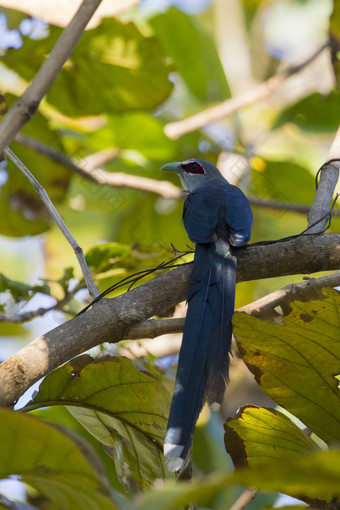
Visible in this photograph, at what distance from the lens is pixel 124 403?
6.15 ft

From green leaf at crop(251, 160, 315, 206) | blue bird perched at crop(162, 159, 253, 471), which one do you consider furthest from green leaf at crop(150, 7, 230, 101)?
blue bird perched at crop(162, 159, 253, 471)

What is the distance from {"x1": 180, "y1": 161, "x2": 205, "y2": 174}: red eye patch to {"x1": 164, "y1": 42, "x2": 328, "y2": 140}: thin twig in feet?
1.82

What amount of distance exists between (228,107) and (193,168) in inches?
28.1

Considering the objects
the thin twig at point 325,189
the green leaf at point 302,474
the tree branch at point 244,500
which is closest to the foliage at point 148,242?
the green leaf at point 302,474

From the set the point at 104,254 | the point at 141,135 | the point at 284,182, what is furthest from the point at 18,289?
the point at 284,182

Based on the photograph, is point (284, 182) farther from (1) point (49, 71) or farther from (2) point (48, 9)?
(1) point (49, 71)

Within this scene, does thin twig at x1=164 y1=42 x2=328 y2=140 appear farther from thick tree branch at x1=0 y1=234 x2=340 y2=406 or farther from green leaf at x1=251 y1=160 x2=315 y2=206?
thick tree branch at x1=0 y1=234 x2=340 y2=406

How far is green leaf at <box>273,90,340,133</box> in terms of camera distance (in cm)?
455

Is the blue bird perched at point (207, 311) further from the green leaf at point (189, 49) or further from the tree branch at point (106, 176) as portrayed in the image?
the green leaf at point (189, 49)

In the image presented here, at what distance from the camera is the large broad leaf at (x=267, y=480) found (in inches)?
31.8

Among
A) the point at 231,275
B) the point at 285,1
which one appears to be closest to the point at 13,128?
the point at 231,275

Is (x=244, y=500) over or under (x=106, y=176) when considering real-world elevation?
under

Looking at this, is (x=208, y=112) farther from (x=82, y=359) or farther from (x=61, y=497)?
(x=61, y=497)

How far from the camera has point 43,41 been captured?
360 cm
